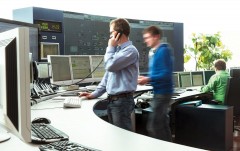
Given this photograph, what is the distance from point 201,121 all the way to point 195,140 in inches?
10.3

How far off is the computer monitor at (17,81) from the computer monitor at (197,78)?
482cm

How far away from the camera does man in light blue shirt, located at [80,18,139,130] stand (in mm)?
2553

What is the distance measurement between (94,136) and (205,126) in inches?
112

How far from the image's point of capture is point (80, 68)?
3754mm

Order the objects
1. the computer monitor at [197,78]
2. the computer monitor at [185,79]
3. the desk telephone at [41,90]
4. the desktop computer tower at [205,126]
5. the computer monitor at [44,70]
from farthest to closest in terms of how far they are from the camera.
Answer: the computer monitor at [197,78] < the computer monitor at [185,79] < the desktop computer tower at [205,126] < the computer monitor at [44,70] < the desk telephone at [41,90]

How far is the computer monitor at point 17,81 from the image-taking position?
103 cm

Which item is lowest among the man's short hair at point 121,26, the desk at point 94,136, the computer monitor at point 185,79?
the desk at point 94,136

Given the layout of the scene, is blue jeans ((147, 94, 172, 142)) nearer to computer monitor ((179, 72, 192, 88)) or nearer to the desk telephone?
the desk telephone

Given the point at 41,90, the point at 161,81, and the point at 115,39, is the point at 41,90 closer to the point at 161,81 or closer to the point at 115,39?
the point at 115,39

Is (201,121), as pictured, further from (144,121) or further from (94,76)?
(94,76)

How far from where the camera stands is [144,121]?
13.7 ft

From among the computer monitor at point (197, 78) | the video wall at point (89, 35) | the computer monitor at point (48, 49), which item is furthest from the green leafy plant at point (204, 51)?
the computer monitor at point (48, 49)

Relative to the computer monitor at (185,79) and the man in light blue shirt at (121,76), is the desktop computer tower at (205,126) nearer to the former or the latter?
the computer monitor at (185,79)

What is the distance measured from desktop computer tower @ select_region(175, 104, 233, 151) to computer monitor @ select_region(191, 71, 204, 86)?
1.61 m
